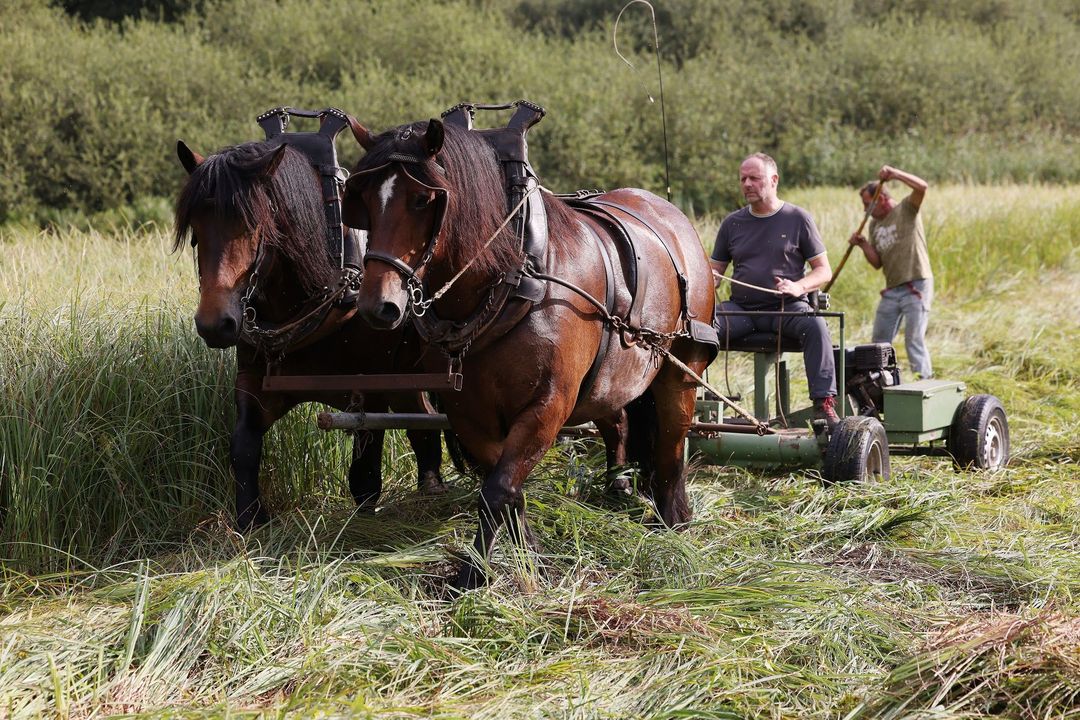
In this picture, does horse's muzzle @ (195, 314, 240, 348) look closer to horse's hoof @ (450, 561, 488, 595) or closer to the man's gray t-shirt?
horse's hoof @ (450, 561, 488, 595)

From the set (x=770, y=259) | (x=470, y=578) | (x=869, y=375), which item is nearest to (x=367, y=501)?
(x=470, y=578)

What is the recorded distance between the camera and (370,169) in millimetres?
3549

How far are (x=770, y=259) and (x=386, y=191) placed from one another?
297 centimetres

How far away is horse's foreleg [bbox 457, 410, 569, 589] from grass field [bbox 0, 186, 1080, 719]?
4.4 inches

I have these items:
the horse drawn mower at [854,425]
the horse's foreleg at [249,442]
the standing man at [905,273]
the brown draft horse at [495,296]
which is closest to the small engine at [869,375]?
the horse drawn mower at [854,425]

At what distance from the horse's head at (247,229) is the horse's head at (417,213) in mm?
538

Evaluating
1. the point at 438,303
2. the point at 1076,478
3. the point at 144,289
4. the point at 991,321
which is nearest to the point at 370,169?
the point at 438,303

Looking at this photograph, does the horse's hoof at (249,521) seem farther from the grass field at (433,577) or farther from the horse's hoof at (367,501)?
Answer: the horse's hoof at (367,501)

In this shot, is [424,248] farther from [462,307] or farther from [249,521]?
[249,521]

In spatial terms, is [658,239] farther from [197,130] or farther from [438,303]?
[197,130]

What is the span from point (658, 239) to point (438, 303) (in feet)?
4.47

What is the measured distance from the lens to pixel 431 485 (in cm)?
529

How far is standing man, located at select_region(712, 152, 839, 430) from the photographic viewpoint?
5.83 m

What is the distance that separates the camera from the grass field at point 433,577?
3.02 m
